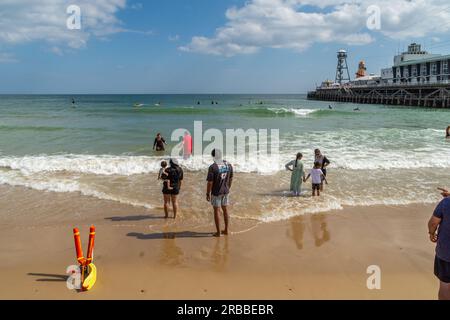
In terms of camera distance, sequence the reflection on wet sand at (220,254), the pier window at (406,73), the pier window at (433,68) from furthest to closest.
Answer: the pier window at (406,73), the pier window at (433,68), the reflection on wet sand at (220,254)

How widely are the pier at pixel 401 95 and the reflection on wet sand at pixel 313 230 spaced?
4734 centimetres

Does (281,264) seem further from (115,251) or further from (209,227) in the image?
(115,251)

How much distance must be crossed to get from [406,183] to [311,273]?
689cm

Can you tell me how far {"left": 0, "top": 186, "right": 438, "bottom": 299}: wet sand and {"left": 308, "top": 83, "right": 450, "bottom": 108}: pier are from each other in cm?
4713

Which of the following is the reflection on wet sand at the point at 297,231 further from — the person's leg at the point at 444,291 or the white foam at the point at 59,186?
the white foam at the point at 59,186

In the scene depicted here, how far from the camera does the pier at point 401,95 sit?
46531mm

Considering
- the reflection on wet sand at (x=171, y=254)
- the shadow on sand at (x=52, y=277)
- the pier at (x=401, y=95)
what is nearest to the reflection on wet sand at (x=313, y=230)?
the reflection on wet sand at (x=171, y=254)

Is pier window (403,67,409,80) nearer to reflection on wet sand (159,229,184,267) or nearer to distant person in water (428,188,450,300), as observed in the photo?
reflection on wet sand (159,229,184,267)

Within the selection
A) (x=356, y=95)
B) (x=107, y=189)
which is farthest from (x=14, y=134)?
(x=356, y=95)

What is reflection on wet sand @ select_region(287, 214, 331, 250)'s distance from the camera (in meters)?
6.21

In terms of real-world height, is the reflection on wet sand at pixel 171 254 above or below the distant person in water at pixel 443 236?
below

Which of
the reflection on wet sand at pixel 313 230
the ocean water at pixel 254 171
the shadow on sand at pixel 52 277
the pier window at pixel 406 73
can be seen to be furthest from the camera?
the pier window at pixel 406 73

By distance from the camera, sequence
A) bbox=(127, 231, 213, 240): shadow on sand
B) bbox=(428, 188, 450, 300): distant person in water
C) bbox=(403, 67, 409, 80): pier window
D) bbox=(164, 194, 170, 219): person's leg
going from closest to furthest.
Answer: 1. bbox=(428, 188, 450, 300): distant person in water
2. bbox=(127, 231, 213, 240): shadow on sand
3. bbox=(164, 194, 170, 219): person's leg
4. bbox=(403, 67, 409, 80): pier window

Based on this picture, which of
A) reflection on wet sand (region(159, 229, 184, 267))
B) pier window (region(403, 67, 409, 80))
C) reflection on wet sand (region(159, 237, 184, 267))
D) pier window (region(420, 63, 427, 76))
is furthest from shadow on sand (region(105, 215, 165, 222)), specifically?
pier window (region(403, 67, 409, 80))
